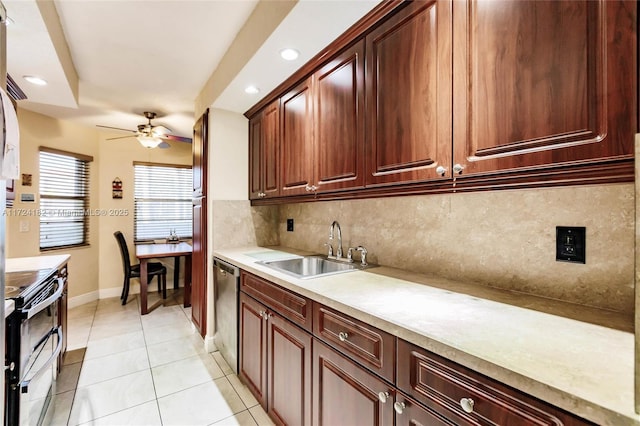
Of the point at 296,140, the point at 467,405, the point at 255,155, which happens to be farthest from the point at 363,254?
the point at 255,155

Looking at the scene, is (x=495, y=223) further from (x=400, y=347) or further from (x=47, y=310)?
(x=47, y=310)

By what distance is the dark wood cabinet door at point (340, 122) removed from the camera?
156 cm

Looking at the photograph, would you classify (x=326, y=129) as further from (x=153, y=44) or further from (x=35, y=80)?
(x=35, y=80)

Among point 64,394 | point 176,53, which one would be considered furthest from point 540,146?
point 64,394

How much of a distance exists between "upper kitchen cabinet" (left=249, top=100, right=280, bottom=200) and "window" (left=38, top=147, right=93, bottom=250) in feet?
9.35

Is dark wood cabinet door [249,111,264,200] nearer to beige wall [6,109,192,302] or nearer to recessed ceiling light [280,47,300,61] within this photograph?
recessed ceiling light [280,47,300,61]

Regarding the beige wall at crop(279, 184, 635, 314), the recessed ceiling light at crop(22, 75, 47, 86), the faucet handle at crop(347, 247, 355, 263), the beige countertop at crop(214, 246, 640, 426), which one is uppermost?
the recessed ceiling light at crop(22, 75, 47, 86)

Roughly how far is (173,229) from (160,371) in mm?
2991

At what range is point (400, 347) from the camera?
3.06ft

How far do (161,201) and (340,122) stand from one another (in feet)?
13.5

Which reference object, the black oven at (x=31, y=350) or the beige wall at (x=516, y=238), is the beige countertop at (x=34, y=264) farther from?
the beige wall at (x=516, y=238)

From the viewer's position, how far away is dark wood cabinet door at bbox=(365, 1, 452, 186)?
1.16m

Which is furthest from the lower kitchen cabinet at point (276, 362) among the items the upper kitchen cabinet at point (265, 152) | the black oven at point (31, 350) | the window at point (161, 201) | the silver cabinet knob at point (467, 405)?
the window at point (161, 201)

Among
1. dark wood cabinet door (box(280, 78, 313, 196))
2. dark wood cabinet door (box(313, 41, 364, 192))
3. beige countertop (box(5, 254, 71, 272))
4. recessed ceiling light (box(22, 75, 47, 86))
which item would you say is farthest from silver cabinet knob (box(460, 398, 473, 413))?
recessed ceiling light (box(22, 75, 47, 86))
